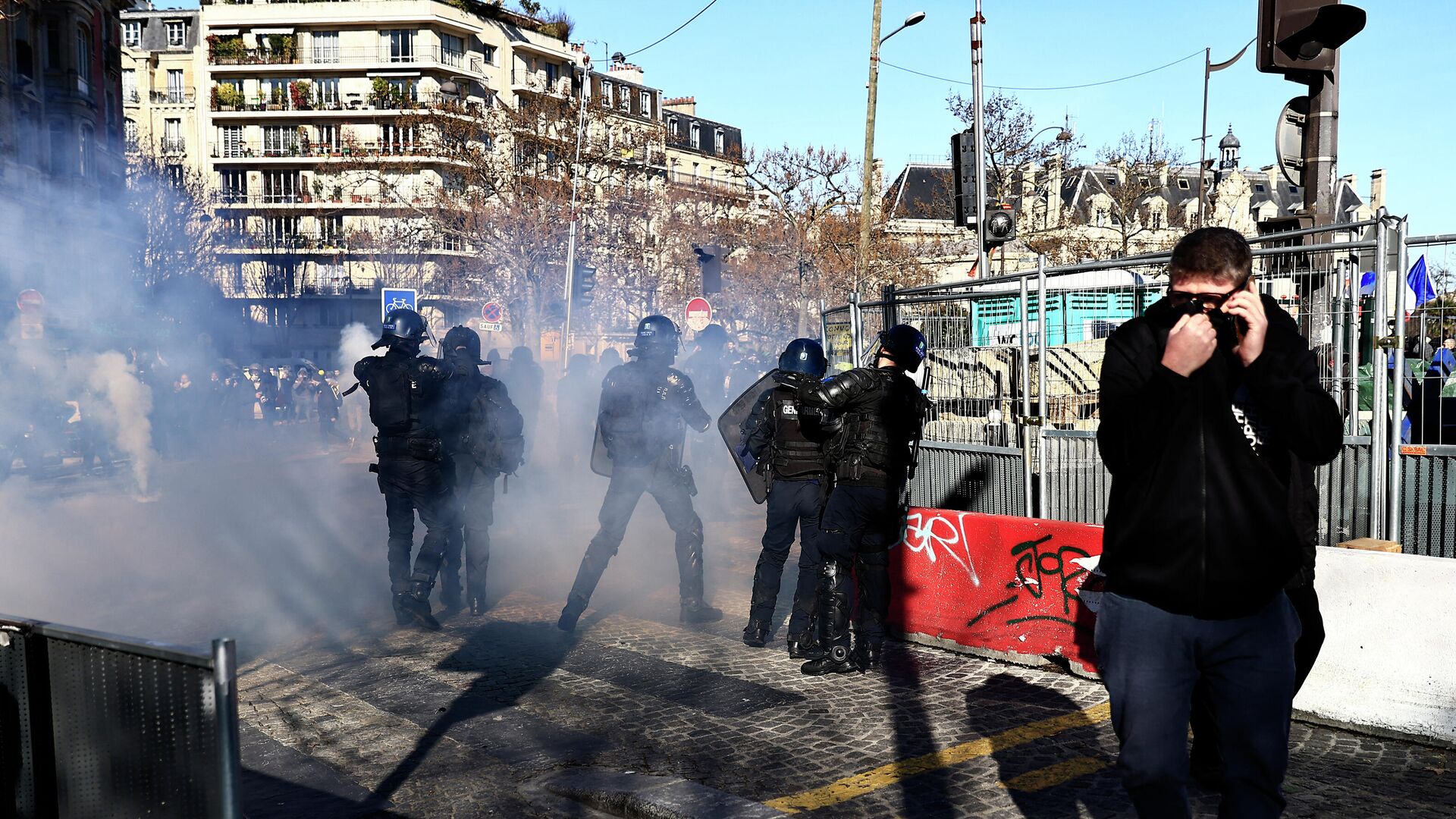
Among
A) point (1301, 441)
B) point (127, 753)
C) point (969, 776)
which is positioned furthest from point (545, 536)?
point (1301, 441)

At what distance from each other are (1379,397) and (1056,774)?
2766mm

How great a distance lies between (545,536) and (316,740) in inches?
240

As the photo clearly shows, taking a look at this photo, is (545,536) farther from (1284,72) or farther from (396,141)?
(396,141)

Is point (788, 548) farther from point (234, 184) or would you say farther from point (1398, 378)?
point (234, 184)

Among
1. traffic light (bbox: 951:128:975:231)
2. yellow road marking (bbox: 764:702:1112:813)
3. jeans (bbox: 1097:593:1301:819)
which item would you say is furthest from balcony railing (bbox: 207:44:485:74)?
jeans (bbox: 1097:593:1301:819)

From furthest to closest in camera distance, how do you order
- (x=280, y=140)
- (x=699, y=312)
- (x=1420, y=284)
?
(x=280, y=140) < (x=699, y=312) < (x=1420, y=284)

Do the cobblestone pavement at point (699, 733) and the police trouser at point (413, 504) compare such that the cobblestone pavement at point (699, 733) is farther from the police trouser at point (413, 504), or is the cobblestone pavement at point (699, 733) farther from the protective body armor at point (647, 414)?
the protective body armor at point (647, 414)

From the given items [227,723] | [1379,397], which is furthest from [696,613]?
[227,723]

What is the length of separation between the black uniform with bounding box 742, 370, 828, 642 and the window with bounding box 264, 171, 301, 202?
61.5m

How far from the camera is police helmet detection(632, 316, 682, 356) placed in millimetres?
7387

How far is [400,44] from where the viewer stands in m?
62.2

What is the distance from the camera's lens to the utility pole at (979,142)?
1245 centimetres

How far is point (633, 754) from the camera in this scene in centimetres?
479

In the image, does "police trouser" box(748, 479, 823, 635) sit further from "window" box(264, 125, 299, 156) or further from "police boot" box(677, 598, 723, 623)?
"window" box(264, 125, 299, 156)
